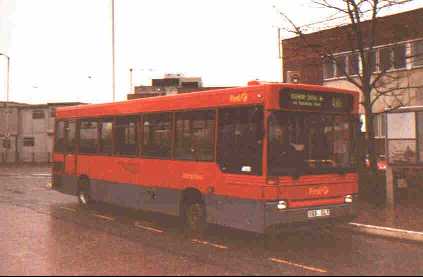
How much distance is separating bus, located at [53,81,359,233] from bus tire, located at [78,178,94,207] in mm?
2879

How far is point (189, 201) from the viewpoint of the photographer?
436 inches

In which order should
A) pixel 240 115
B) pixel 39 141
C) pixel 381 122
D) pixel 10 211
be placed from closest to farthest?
pixel 240 115, pixel 10 211, pixel 381 122, pixel 39 141

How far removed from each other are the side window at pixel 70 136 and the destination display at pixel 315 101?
8.48m

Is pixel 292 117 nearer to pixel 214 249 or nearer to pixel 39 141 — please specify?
pixel 214 249

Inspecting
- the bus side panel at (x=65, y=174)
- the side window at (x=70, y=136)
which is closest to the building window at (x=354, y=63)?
the side window at (x=70, y=136)

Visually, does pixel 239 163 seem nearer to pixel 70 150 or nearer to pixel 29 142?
pixel 70 150

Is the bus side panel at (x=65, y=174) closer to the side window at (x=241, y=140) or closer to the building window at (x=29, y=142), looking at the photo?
the side window at (x=241, y=140)

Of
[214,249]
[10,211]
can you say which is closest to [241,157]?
[214,249]

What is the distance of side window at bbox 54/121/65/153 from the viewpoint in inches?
643

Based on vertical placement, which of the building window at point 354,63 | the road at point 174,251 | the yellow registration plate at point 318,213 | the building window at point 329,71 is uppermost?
the building window at point 329,71

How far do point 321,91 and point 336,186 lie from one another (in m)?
1.84

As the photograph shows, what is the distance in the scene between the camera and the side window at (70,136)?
1570 cm

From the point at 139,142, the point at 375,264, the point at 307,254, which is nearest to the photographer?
the point at 375,264

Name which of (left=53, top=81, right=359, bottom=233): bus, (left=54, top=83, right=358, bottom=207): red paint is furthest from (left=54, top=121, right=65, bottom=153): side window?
(left=53, top=81, right=359, bottom=233): bus
